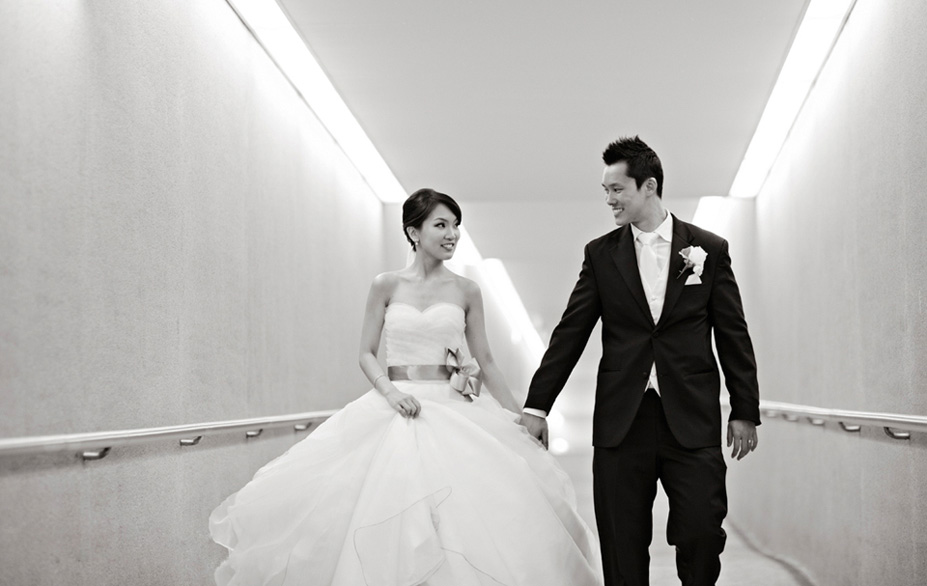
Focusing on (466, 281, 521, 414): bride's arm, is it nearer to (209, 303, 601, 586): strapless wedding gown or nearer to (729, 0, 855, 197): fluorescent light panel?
(209, 303, 601, 586): strapless wedding gown

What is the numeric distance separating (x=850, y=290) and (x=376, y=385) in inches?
123

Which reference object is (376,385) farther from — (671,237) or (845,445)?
(845,445)

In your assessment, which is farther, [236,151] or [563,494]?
[236,151]

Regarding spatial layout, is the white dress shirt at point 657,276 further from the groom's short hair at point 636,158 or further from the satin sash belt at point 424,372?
the satin sash belt at point 424,372

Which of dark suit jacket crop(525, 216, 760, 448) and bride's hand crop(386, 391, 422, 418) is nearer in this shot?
dark suit jacket crop(525, 216, 760, 448)

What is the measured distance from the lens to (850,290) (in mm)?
6164

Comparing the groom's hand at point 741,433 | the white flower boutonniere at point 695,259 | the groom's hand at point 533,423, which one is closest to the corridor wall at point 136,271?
the groom's hand at point 533,423

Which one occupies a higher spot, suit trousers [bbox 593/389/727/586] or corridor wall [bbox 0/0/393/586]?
corridor wall [bbox 0/0/393/586]

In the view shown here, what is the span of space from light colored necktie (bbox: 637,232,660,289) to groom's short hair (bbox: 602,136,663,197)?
19cm

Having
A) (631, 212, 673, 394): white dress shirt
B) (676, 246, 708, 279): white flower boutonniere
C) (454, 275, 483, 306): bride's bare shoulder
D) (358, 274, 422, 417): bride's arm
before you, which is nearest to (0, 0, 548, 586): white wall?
(358, 274, 422, 417): bride's arm

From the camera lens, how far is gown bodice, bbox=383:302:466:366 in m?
4.54

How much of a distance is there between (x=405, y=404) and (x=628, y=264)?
3.32 feet

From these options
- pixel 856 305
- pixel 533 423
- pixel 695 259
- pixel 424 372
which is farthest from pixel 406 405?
pixel 856 305

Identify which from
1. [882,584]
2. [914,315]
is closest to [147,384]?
[914,315]
